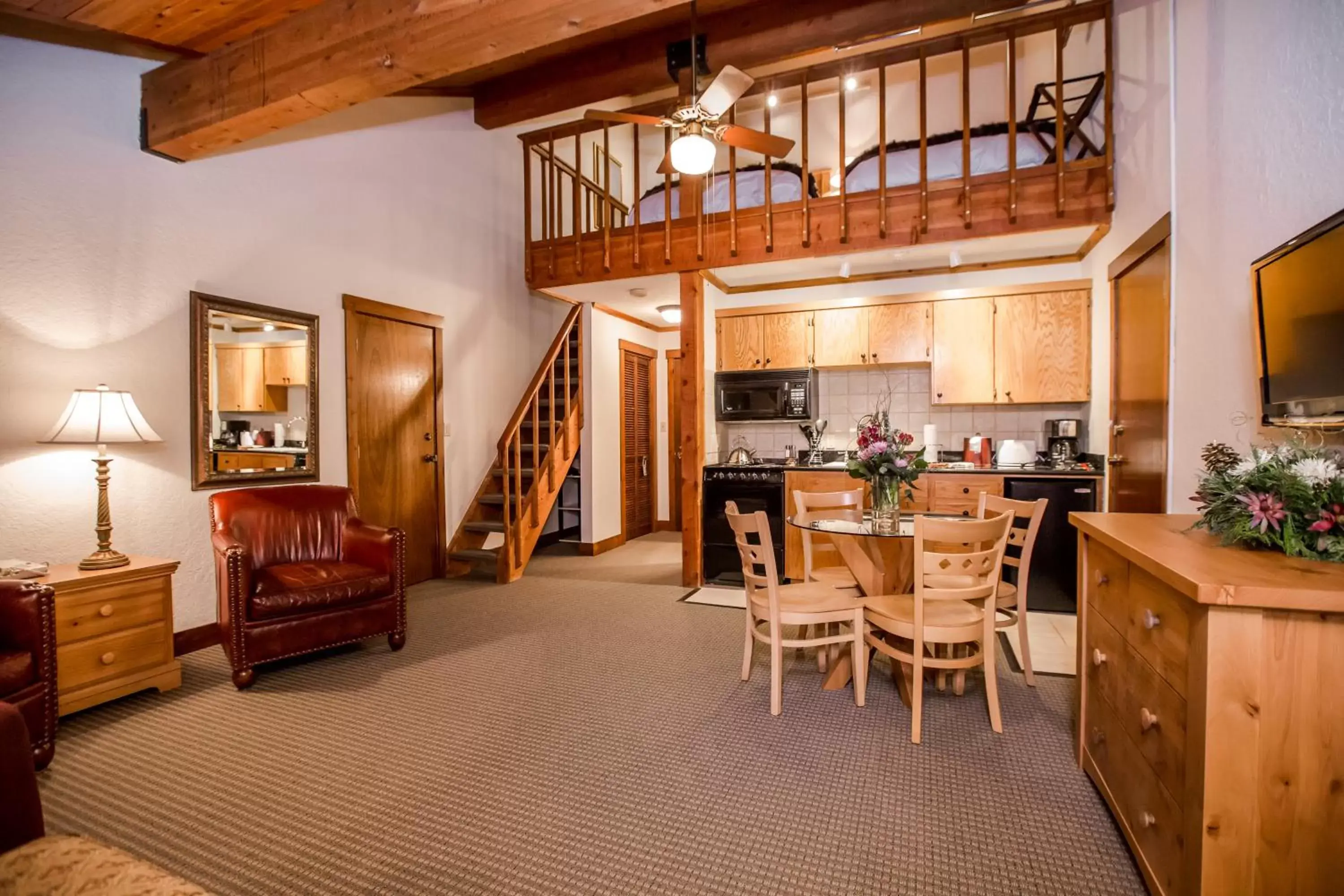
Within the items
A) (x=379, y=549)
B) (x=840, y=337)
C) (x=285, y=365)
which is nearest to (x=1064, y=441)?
(x=840, y=337)

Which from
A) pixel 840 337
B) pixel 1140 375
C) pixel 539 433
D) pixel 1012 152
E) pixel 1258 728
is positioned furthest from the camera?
pixel 539 433

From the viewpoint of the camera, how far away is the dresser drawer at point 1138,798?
4.46 feet

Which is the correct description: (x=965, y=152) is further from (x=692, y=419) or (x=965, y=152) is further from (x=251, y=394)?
(x=251, y=394)

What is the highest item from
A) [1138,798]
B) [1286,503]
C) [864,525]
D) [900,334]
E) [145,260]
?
A: [145,260]

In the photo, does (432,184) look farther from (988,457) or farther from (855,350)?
(988,457)

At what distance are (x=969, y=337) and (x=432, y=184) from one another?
451 centimetres

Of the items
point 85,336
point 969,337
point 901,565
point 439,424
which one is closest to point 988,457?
point 969,337

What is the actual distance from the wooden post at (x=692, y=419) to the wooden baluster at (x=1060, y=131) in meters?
2.43

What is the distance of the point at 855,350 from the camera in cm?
483

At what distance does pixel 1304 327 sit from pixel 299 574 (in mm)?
4185

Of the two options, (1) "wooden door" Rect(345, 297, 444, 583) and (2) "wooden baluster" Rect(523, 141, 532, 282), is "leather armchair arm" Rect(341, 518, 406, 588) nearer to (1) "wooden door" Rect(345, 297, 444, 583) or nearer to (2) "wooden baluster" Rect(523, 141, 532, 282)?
(1) "wooden door" Rect(345, 297, 444, 583)

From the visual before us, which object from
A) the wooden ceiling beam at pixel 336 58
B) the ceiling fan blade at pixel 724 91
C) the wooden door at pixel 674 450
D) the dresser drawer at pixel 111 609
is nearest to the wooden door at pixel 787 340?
the ceiling fan blade at pixel 724 91

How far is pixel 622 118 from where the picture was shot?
10.6 feet

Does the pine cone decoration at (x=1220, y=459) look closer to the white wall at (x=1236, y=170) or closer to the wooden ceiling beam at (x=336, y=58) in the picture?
the white wall at (x=1236, y=170)
